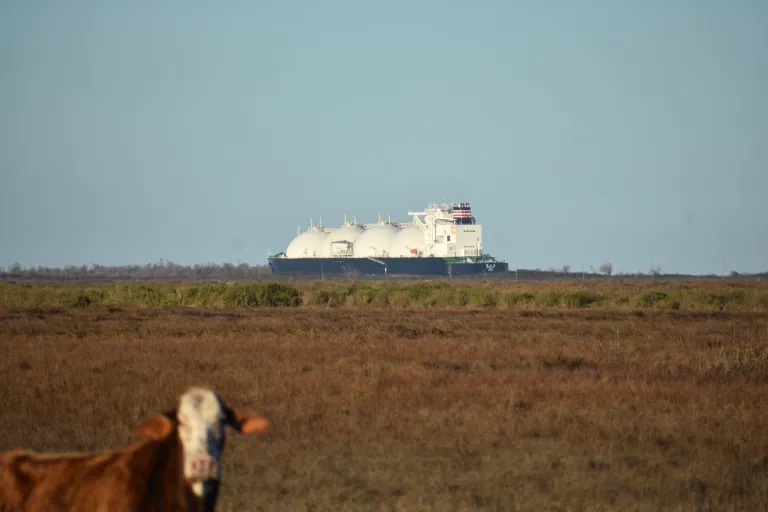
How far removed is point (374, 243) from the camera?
387 feet

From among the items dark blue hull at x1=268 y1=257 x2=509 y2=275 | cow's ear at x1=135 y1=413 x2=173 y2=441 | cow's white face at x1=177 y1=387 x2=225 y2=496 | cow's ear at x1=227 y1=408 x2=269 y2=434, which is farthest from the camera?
dark blue hull at x1=268 y1=257 x2=509 y2=275

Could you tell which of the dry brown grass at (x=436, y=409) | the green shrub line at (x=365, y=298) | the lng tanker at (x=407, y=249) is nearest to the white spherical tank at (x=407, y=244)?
the lng tanker at (x=407, y=249)

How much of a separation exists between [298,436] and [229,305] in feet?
107

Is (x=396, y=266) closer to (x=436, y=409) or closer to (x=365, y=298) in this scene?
(x=365, y=298)

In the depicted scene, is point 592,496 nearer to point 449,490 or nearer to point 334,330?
point 449,490

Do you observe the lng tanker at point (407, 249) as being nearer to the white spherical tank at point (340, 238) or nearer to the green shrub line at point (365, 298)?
the white spherical tank at point (340, 238)

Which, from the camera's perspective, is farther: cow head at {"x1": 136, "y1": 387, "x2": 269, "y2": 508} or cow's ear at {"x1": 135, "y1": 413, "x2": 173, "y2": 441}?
cow's ear at {"x1": 135, "y1": 413, "x2": 173, "y2": 441}

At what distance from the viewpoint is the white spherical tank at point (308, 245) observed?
123 meters

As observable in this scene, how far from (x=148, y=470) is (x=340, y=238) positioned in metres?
116

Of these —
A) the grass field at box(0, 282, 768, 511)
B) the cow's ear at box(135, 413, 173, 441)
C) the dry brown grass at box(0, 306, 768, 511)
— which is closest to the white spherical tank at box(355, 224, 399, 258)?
the grass field at box(0, 282, 768, 511)

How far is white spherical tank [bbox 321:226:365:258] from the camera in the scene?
4742 inches

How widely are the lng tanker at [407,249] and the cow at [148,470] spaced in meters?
107

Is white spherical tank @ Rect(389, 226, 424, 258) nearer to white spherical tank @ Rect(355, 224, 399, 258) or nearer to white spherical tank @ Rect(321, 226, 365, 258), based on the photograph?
white spherical tank @ Rect(355, 224, 399, 258)

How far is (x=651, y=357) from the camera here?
20.6m
